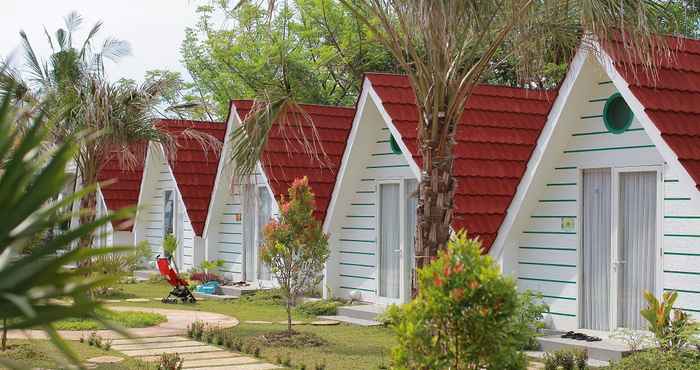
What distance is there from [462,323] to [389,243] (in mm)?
11059

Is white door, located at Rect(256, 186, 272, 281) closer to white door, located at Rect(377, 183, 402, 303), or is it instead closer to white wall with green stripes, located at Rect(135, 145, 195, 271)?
white door, located at Rect(377, 183, 402, 303)

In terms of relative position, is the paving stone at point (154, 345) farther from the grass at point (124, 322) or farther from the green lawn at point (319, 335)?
the grass at point (124, 322)

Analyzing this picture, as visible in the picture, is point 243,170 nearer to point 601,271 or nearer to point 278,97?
point 278,97

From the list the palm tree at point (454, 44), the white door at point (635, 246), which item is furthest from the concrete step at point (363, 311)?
the palm tree at point (454, 44)

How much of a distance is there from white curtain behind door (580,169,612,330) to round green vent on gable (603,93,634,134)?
62 cm

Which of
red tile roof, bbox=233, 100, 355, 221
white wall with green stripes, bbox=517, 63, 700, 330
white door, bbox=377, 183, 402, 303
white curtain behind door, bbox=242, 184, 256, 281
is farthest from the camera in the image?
white curtain behind door, bbox=242, 184, 256, 281

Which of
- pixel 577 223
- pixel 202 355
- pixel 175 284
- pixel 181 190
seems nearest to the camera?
pixel 202 355

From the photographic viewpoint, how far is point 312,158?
70.6 feet

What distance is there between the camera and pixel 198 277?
2327cm

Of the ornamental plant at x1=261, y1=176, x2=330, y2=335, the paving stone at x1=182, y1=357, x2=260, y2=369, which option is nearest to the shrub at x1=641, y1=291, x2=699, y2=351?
the paving stone at x1=182, y1=357, x2=260, y2=369

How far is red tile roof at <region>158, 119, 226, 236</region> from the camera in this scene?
2527 centimetres

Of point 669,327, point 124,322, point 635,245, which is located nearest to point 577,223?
point 635,245

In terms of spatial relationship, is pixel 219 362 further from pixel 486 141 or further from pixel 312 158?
pixel 312 158

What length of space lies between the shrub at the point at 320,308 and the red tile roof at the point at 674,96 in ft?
23.7
